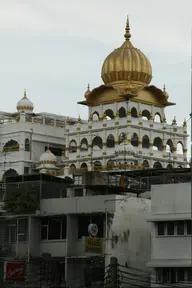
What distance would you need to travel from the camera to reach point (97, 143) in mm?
94250

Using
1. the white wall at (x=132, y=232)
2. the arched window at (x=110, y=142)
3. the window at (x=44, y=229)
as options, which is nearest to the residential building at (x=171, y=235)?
the white wall at (x=132, y=232)

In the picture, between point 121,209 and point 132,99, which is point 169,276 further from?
point 132,99

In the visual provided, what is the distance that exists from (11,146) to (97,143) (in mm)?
8756

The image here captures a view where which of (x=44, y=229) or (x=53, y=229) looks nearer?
(x=53, y=229)

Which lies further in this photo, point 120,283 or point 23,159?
point 23,159

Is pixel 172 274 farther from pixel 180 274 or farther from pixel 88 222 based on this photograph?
pixel 88 222

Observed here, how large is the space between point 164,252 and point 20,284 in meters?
9.30

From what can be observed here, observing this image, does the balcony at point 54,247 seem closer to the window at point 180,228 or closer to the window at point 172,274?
the window at point 172,274

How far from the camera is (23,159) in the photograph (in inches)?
3725

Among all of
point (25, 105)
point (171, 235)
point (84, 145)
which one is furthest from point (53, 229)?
point (25, 105)

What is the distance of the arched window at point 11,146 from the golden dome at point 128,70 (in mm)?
10729

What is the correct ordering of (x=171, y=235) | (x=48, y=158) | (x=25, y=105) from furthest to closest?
(x=25, y=105) → (x=48, y=158) → (x=171, y=235)

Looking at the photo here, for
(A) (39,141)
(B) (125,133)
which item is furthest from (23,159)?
(B) (125,133)

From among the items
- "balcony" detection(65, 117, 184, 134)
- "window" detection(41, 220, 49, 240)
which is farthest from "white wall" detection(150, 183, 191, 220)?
"balcony" detection(65, 117, 184, 134)
